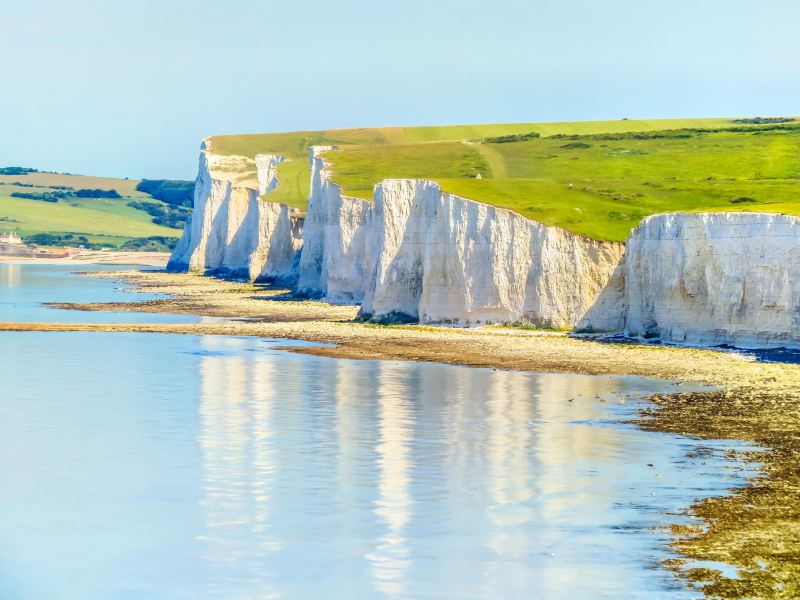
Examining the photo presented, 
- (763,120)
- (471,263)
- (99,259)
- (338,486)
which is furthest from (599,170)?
(99,259)

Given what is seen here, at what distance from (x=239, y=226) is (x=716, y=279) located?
291 ft

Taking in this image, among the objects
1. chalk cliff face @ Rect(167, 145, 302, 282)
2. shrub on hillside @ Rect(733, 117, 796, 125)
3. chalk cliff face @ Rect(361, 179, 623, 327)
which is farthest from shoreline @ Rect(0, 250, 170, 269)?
chalk cliff face @ Rect(361, 179, 623, 327)

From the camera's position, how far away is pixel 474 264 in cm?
5847

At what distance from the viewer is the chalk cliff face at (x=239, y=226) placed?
111062mm

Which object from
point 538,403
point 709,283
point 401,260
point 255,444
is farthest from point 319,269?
point 255,444

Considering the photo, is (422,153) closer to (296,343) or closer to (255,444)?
(296,343)

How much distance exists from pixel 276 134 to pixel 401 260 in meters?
105

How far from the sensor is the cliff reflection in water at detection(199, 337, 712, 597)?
18.5m

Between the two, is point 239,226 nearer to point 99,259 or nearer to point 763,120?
point 763,120

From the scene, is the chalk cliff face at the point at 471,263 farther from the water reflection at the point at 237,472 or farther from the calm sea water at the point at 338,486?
the water reflection at the point at 237,472

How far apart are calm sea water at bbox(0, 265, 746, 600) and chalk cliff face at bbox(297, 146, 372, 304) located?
3687 centimetres

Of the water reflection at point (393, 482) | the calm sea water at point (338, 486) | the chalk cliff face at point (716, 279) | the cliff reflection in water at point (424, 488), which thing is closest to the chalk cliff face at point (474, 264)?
the chalk cliff face at point (716, 279)

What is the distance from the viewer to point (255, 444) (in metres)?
28.6

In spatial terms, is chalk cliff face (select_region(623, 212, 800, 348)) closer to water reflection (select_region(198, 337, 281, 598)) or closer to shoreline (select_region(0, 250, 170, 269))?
water reflection (select_region(198, 337, 281, 598))
